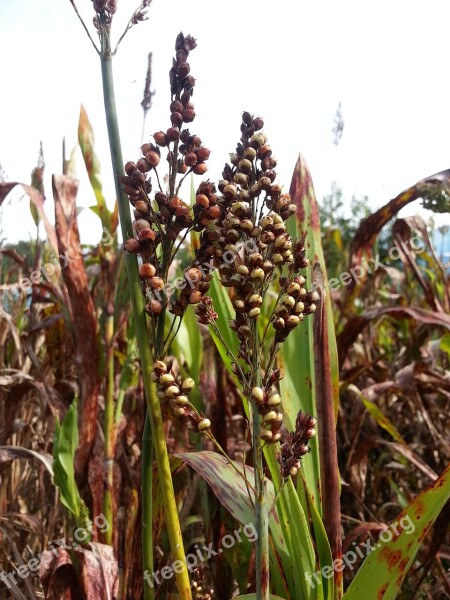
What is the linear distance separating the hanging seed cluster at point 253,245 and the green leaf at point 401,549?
0.76 feet

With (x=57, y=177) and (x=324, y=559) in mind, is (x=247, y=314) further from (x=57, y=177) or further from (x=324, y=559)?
(x=57, y=177)

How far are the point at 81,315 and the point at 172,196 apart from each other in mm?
627

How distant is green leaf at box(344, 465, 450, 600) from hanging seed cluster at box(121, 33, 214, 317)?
378 millimetres

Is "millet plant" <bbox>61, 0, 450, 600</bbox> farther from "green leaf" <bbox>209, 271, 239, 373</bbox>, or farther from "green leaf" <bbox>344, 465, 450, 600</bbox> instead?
"green leaf" <bbox>209, 271, 239, 373</bbox>

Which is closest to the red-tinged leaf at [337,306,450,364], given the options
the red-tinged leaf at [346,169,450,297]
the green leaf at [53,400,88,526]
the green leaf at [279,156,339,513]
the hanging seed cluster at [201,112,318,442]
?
the red-tinged leaf at [346,169,450,297]

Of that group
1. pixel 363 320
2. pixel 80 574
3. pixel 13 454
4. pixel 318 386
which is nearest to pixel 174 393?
pixel 318 386

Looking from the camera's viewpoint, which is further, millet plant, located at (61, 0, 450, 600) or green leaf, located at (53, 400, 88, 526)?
green leaf, located at (53, 400, 88, 526)

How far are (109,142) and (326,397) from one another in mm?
477

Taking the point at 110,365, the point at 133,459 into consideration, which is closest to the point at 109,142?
the point at 110,365

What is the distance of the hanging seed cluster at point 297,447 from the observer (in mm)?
624

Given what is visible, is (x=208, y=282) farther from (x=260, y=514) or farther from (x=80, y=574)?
(x=80, y=574)

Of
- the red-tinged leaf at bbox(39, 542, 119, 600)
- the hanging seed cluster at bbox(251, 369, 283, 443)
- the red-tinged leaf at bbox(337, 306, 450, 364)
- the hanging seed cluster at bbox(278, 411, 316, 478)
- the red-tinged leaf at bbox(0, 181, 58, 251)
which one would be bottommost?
the red-tinged leaf at bbox(39, 542, 119, 600)

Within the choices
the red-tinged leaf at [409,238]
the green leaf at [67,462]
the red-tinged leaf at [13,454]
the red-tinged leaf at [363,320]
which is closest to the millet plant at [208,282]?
the green leaf at [67,462]

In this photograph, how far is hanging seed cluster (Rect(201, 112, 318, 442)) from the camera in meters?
0.62
